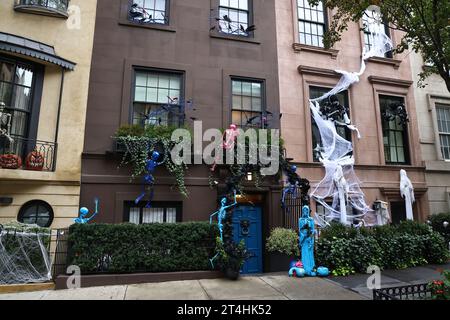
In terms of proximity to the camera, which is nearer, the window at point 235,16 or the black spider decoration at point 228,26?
the black spider decoration at point 228,26

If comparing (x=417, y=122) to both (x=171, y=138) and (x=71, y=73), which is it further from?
(x=71, y=73)

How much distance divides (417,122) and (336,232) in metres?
7.02

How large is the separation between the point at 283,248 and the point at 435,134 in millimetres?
8846

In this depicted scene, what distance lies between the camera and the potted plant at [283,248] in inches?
347

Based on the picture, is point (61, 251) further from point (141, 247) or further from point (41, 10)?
point (41, 10)

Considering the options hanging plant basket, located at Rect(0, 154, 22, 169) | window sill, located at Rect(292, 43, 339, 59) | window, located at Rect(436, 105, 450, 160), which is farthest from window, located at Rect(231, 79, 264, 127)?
window, located at Rect(436, 105, 450, 160)

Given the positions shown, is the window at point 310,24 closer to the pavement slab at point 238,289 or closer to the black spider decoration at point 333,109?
the black spider decoration at point 333,109

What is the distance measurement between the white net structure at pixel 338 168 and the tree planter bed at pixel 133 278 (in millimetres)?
4894

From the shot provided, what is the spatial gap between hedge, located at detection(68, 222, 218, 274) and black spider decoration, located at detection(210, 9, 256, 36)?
280 inches

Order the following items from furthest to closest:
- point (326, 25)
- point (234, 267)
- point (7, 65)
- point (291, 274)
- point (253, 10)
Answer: point (326, 25), point (253, 10), point (7, 65), point (291, 274), point (234, 267)

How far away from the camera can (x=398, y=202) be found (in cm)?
1226

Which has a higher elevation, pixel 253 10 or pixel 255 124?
pixel 253 10

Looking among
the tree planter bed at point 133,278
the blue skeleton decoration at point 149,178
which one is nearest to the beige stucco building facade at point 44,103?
the blue skeleton decoration at point 149,178
